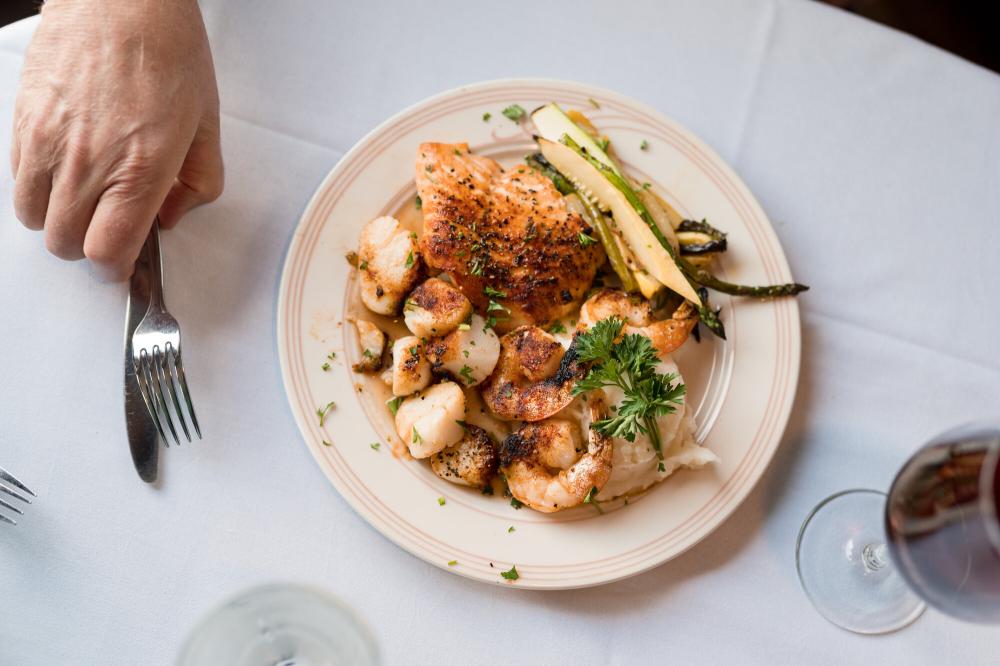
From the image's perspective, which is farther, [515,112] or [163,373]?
[515,112]

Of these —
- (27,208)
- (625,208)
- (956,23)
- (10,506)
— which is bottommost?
(10,506)

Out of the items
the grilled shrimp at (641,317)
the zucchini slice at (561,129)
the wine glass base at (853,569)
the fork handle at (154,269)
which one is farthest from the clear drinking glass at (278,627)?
the zucchini slice at (561,129)

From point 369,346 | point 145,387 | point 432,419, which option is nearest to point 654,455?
point 432,419

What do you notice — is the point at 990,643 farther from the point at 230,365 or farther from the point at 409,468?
the point at 230,365

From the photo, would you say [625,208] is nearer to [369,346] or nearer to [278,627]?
[369,346]

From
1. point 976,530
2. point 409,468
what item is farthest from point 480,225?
point 976,530

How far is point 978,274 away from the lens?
277 centimetres

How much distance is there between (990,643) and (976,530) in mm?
1172

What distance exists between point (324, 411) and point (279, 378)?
25cm

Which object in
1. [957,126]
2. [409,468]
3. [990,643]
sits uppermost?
[957,126]

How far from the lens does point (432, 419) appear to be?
2.34m

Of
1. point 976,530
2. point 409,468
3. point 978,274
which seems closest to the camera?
point 976,530

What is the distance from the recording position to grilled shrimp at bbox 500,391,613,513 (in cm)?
228

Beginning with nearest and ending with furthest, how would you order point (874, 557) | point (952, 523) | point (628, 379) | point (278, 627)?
point (952, 523) < point (278, 627) < point (628, 379) < point (874, 557)
